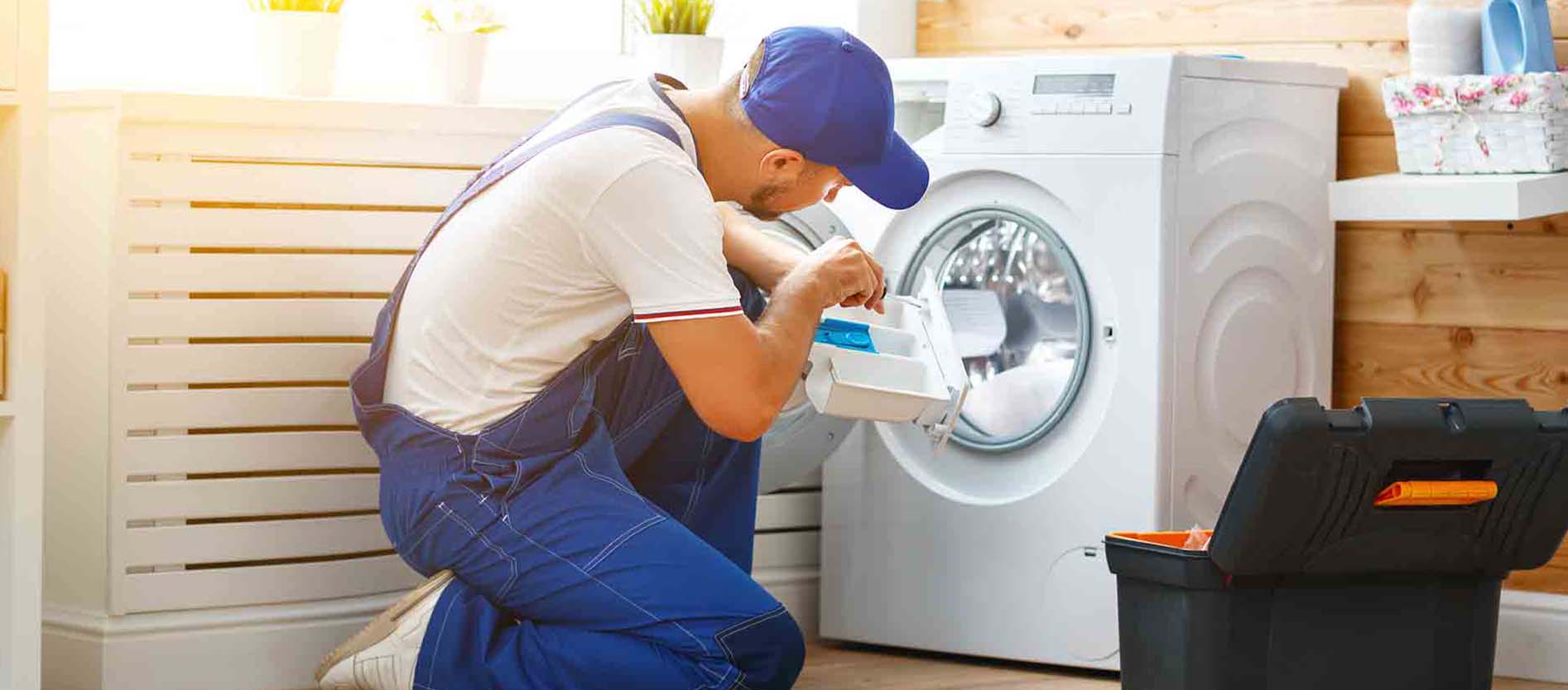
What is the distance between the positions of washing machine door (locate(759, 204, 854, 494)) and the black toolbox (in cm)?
55

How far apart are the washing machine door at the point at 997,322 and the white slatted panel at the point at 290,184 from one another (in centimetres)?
72

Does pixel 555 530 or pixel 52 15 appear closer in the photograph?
pixel 555 530

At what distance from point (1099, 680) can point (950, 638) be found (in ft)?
0.80

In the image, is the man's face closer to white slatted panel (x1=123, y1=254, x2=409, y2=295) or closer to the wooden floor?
white slatted panel (x1=123, y1=254, x2=409, y2=295)

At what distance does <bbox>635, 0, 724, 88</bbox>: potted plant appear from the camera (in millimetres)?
3111

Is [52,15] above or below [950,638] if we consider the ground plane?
above

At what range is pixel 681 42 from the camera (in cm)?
311

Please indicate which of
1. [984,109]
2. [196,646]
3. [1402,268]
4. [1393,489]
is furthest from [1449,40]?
[196,646]

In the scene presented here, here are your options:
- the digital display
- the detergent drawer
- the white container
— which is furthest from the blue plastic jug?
the detergent drawer

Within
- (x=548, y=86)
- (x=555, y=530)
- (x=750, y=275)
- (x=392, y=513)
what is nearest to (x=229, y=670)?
(x=392, y=513)

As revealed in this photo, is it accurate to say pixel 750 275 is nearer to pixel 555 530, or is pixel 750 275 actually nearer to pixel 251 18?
pixel 555 530

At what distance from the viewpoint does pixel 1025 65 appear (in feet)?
9.25

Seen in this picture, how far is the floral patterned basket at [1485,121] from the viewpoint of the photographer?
104 inches

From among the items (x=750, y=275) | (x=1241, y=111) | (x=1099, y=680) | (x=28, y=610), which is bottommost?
(x=1099, y=680)
